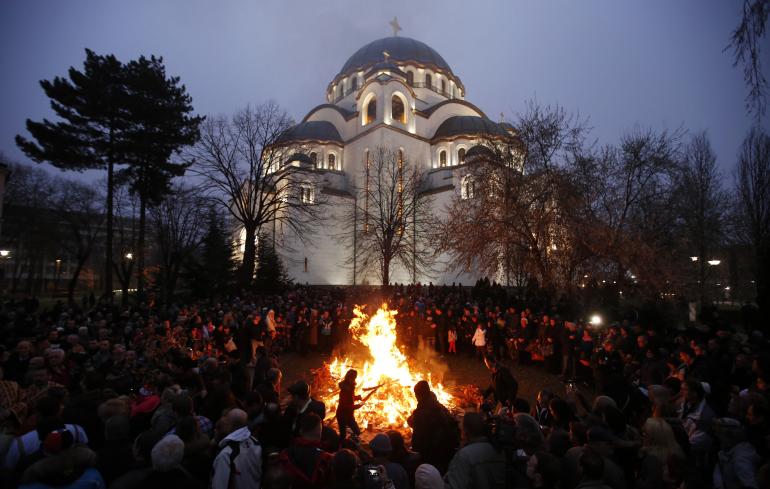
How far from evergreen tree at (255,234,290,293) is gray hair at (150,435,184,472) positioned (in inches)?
1020

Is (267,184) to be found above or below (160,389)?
above

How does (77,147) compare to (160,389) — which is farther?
(77,147)

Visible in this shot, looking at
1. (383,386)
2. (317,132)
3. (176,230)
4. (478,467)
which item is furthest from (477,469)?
(317,132)

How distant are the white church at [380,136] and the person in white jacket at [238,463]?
30736 mm

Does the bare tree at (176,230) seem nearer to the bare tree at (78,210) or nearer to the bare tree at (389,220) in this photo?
the bare tree at (78,210)

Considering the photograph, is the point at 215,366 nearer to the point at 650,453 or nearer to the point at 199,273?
the point at 650,453

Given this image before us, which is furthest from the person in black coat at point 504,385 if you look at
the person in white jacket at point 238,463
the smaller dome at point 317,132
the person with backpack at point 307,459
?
the smaller dome at point 317,132

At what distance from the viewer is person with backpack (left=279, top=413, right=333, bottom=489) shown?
324cm

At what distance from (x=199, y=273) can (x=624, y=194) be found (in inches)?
966

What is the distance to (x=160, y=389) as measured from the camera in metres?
5.42

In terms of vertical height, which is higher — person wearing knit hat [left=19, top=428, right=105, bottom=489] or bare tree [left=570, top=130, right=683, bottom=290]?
bare tree [left=570, top=130, right=683, bottom=290]

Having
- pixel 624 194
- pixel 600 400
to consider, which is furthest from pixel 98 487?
pixel 624 194

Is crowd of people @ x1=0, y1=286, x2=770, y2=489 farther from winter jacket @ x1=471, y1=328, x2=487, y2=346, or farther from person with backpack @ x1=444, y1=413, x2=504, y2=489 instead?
winter jacket @ x1=471, y1=328, x2=487, y2=346

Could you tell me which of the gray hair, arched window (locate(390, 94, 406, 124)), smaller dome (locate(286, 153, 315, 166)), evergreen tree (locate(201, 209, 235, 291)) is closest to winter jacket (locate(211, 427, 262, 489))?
the gray hair
